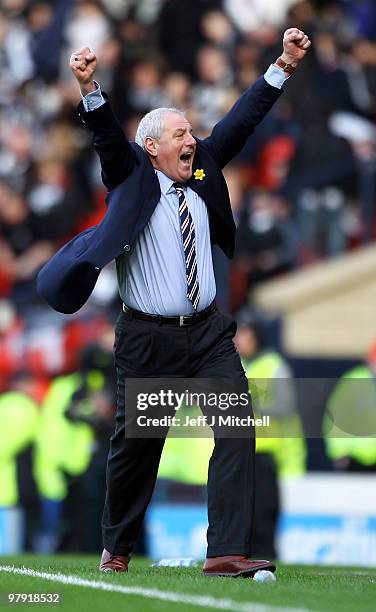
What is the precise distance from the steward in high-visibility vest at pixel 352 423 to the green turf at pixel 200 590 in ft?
14.1

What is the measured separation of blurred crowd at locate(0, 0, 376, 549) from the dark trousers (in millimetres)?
5996

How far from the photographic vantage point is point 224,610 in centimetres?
464

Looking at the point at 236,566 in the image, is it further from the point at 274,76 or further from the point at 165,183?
the point at 274,76

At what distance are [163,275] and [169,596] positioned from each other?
156 centimetres

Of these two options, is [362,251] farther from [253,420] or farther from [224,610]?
[224,610]

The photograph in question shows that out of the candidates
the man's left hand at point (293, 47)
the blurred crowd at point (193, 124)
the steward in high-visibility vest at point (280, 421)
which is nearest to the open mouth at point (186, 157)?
the man's left hand at point (293, 47)

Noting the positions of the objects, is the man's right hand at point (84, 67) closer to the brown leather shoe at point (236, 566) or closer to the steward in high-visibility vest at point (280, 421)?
the brown leather shoe at point (236, 566)

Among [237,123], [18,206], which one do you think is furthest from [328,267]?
[237,123]

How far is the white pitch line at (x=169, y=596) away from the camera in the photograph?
4.69m

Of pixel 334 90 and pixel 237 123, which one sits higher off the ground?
pixel 334 90

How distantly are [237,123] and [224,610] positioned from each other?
250cm

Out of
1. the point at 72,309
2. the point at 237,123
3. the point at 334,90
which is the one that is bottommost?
the point at 72,309

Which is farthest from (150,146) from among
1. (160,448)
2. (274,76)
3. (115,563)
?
(115,563)

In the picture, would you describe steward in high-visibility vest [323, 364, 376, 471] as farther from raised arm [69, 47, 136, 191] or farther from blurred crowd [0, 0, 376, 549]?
raised arm [69, 47, 136, 191]
